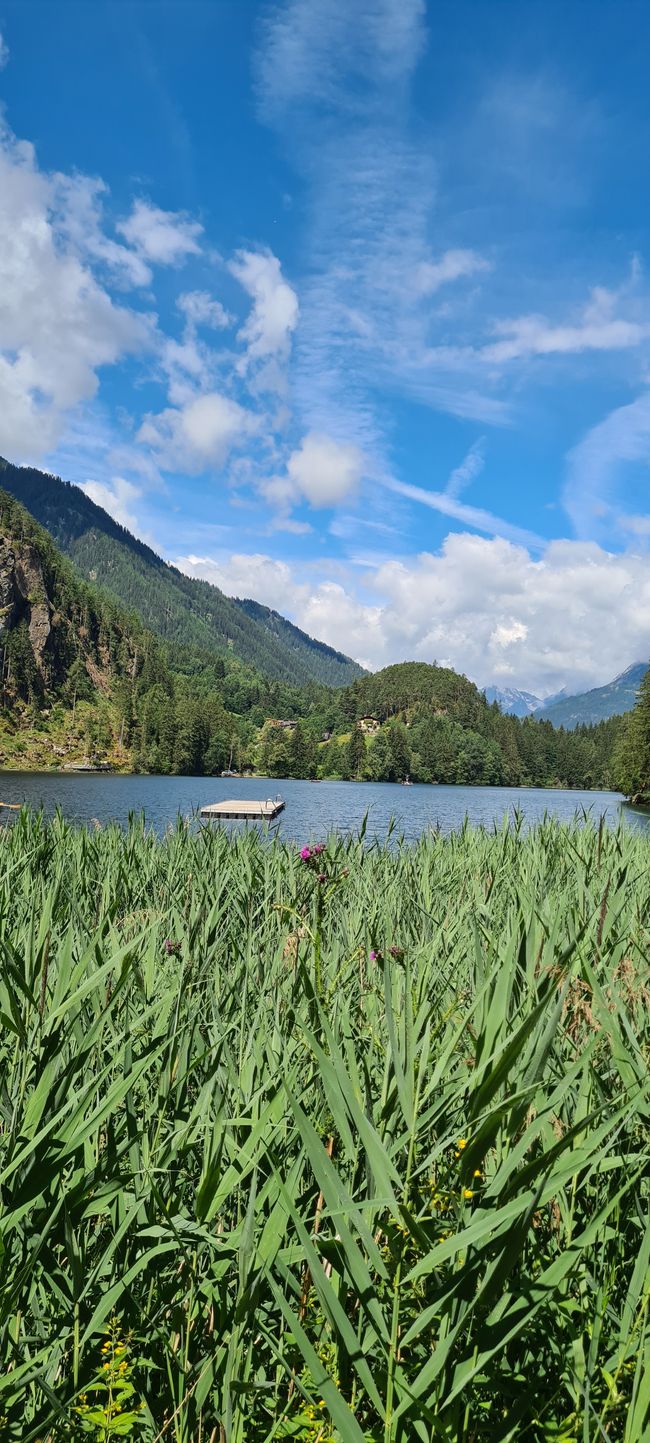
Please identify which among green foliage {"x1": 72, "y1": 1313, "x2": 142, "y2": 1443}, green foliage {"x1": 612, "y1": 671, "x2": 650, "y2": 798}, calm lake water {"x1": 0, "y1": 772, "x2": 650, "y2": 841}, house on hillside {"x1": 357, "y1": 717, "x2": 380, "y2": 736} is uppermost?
house on hillside {"x1": 357, "y1": 717, "x2": 380, "y2": 736}

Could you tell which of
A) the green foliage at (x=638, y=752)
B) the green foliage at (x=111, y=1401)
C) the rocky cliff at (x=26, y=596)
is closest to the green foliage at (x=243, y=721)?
the rocky cliff at (x=26, y=596)

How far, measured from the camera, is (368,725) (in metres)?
180

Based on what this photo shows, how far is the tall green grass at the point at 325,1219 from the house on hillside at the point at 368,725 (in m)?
172

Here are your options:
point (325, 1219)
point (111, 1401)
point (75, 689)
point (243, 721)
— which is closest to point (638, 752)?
point (325, 1219)

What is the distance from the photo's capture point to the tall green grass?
98 centimetres

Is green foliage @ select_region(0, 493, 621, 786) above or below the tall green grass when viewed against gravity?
above

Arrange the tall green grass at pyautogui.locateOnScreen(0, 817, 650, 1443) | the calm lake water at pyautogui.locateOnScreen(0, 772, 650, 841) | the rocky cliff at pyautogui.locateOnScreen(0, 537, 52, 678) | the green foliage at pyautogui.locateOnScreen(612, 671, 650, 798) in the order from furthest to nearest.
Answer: the rocky cliff at pyautogui.locateOnScreen(0, 537, 52, 678) < the green foliage at pyautogui.locateOnScreen(612, 671, 650, 798) < the calm lake water at pyautogui.locateOnScreen(0, 772, 650, 841) < the tall green grass at pyautogui.locateOnScreen(0, 817, 650, 1443)

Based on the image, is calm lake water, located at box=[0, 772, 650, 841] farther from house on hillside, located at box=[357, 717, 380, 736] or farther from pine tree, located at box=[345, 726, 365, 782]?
house on hillside, located at box=[357, 717, 380, 736]

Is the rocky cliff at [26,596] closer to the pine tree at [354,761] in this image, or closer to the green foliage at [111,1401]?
the pine tree at [354,761]

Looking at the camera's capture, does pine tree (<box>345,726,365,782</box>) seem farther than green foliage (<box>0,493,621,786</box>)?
Yes

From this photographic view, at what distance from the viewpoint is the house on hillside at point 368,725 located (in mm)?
175625

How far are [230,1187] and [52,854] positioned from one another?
16.6 feet

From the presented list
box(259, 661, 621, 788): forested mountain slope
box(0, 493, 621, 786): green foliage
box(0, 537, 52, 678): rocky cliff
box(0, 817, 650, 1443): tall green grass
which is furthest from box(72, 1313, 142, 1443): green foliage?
box(259, 661, 621, 788): forested mountain slope

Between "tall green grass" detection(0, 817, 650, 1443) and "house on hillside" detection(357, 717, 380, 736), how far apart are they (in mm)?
171800
